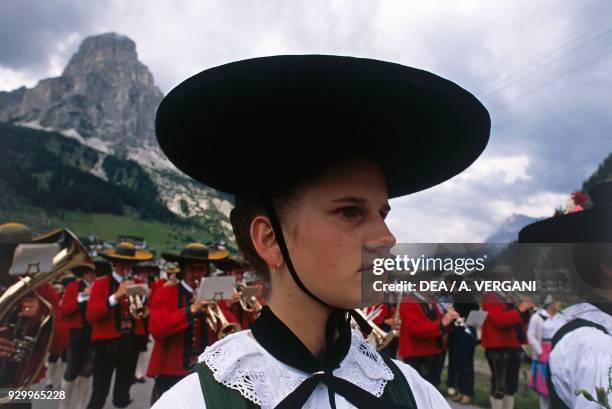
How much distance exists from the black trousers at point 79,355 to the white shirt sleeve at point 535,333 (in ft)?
27.2

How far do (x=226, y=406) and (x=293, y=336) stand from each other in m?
0.23

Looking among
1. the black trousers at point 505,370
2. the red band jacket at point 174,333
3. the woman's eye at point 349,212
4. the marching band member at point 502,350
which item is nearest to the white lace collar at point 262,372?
the woman's eye at point 349,212

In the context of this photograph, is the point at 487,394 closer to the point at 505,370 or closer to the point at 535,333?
the point at 505,370

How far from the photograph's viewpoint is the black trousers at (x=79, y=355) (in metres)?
7.82

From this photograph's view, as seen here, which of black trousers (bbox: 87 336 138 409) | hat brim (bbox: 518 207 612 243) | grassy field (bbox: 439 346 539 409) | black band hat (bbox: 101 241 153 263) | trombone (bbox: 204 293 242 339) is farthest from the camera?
black band hat (bbox: 101 241 153 263)

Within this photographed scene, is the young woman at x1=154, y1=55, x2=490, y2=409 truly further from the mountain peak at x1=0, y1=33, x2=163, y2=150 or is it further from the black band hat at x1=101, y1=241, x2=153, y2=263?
the mountain peak at x1=0, y1=33, x2=163, y2=150

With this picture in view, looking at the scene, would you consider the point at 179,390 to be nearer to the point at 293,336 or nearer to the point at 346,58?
the point at 293,336

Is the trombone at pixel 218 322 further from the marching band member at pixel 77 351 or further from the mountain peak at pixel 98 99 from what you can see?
the mountain peak at pixel 98 99

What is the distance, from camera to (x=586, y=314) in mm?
2488

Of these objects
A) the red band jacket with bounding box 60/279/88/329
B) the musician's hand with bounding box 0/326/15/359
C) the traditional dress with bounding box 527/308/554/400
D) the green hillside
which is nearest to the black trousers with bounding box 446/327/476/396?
the traditional dress with bounding box 527/308/554/400

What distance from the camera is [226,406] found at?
102 cm

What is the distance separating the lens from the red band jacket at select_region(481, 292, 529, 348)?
7555mm

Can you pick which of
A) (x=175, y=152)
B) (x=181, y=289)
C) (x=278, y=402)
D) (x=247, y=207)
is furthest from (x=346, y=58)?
(x=181, y=289)

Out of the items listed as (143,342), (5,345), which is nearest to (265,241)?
(5,345)
